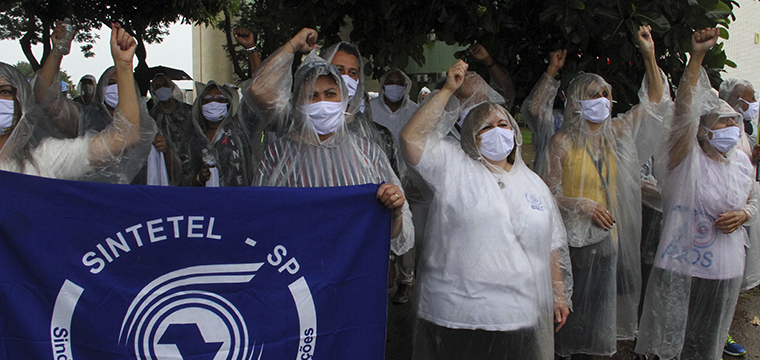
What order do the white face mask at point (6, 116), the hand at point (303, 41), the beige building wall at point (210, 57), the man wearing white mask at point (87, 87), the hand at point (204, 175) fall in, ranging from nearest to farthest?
the white face mask at point (6, 116)
the hand at point (303, 41)
the hand at point (204, 175)
the man wearing white mask at point (87, 87)
the beige building wall at point (210, 57)

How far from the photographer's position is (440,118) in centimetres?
249

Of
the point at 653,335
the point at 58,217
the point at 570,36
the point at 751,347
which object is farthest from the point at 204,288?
the point at 751,347

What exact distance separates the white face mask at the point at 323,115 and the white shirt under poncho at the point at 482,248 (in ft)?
1.45

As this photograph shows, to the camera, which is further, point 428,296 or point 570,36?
point 570,36

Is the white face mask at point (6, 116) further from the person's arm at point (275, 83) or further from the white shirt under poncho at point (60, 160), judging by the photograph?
the person's arm at point (275, 83)

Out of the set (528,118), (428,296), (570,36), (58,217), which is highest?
(570,36)

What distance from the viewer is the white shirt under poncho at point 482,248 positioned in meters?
2.24

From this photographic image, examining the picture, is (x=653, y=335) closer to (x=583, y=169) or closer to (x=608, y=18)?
(x=583, y=169)

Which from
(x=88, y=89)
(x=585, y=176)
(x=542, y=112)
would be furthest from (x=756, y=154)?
(x=88, y=89)

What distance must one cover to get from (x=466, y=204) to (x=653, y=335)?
1.71 metres

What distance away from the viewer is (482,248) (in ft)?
7.37

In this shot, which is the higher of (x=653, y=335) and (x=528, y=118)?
(x=528, y=118)

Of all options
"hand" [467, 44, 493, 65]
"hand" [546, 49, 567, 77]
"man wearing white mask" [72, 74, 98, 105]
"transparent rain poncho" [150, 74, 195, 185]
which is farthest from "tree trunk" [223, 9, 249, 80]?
"hand" [546, 49, 567, 77]

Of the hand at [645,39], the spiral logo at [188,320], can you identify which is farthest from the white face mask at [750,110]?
the spiral logo at [188,320]
